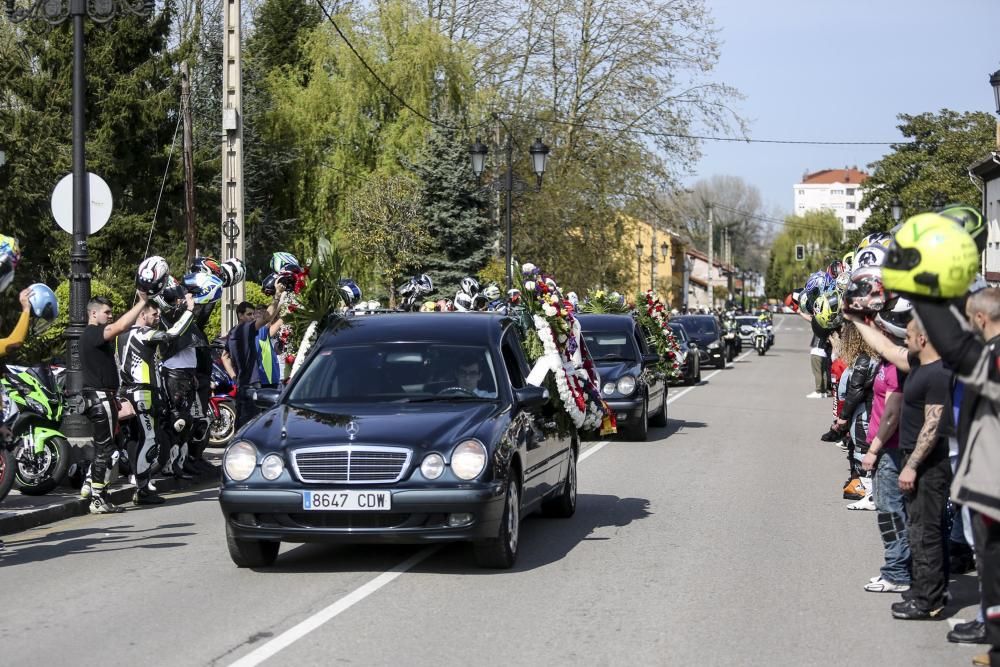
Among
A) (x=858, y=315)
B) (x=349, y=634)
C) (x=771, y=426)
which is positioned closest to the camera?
(x=349, y=634)

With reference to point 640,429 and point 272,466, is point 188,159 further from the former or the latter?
point 272,466

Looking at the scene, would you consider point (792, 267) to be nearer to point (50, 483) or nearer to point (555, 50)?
point (555, 50)

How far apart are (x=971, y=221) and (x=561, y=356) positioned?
521 cm

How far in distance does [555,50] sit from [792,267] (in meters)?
97.6

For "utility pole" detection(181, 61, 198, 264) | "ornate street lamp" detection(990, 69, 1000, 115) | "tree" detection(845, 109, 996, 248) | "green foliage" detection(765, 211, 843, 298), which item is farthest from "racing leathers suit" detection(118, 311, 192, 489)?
"green foliage" detection(765, 211, 843, 298)

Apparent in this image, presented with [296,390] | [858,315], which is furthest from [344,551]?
[858,315]

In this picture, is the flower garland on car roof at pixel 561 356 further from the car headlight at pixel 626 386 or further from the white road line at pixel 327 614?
the car headlight at pixel 626 386

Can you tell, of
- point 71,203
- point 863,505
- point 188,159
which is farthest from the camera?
point 188,159

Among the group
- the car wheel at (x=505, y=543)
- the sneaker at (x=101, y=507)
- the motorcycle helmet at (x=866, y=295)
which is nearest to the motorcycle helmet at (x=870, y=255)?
the motorcycle helmet at (x=866, y=295)

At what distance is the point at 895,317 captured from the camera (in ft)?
30.6

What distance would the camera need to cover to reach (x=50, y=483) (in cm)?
1261

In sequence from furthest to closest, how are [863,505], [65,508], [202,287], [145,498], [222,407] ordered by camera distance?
1. [222,407]
2. [202,287]
3. [145,498]
4. [863,505]
5. [65,508]

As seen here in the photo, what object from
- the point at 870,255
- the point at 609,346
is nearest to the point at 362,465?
the point at 870,255

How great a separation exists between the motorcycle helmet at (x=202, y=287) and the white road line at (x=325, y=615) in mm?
4875
